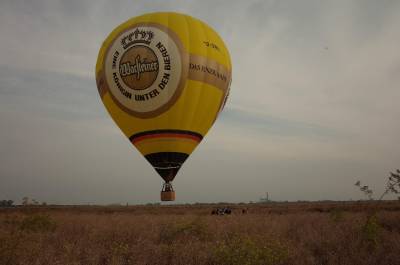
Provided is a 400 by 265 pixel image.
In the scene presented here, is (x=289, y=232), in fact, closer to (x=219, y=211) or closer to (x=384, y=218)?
(x=384, y=218)

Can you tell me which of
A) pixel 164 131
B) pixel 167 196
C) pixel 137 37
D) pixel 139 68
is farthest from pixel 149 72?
pixel 167 196

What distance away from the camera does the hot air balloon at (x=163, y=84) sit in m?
16.2

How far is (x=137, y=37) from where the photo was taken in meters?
16.8

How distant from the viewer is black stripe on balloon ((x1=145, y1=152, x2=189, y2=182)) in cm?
1638

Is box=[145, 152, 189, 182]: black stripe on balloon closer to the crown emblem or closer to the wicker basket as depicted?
the wicker basket

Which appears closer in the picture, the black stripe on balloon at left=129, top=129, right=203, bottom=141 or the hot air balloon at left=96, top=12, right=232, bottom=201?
the hot air balloon at left=96, top=12, right=232, bottom=201

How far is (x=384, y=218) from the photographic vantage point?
67.5 ft

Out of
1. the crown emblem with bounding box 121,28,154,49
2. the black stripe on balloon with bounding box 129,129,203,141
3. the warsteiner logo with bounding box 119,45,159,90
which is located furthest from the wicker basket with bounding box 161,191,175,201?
the crown emblem with bounding box 121,28,154,49

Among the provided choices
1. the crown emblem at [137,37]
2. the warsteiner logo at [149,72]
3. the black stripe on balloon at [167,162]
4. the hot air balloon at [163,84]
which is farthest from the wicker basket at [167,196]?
the crown emblem at [137,37]

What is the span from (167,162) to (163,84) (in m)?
3.43

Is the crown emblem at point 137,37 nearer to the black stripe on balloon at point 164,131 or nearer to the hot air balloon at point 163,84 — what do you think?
the hot air balloon at point 163,84

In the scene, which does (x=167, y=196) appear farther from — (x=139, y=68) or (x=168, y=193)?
(x=139, y=68)

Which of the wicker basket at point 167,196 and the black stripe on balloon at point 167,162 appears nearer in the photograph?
the wicker basket at point 167,196

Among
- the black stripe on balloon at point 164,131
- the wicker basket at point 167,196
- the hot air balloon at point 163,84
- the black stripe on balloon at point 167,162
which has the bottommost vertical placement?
the wicker basket at point 167,196
